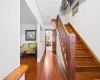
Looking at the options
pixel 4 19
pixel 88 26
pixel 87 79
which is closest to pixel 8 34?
pixel 4 19

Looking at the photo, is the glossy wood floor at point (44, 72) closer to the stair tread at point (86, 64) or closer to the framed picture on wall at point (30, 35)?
the stair tread at point (86, 64)

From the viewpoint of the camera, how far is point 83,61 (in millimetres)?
3041

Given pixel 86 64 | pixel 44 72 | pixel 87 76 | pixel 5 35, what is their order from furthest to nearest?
pixel 44 72
pixel 86 64
pixel 87 76
pixel 5 35

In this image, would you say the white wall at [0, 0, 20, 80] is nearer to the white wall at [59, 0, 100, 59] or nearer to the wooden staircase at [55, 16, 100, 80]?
the wooden staircase at [55, 16, 100, 80]

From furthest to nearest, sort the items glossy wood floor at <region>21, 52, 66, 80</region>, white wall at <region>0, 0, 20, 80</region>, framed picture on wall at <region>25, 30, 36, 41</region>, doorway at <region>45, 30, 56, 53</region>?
doorway at <region>45, 30, 56, 53</region> → framed picture on wall at <region>25, 30, 36, 41</region> → glossy wood floor at <region>21, 52, 66, 80</region> → white wall at <region>0, 0, 20, 80</region>

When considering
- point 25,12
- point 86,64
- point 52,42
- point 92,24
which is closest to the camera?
point 86,64

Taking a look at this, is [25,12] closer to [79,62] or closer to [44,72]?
[44,72]

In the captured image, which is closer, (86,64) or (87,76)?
(87,76)

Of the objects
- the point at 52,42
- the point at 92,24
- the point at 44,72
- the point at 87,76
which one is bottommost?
the point at 44,72

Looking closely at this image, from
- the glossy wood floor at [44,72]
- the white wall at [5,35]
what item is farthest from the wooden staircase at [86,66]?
the white wall at [5,35]

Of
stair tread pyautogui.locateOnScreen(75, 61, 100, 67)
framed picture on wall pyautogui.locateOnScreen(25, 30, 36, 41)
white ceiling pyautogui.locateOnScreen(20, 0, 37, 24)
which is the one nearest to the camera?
white ceiling pyautogui.locateOnScreen(20, 0, 37, 24)

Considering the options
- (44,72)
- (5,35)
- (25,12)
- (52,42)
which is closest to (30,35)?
(52,42)

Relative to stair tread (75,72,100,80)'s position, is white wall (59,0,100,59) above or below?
above

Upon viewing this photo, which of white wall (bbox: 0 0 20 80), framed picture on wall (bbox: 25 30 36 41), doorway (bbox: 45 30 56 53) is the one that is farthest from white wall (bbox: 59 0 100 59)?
doorway (bbox: 45 30 56 53)
